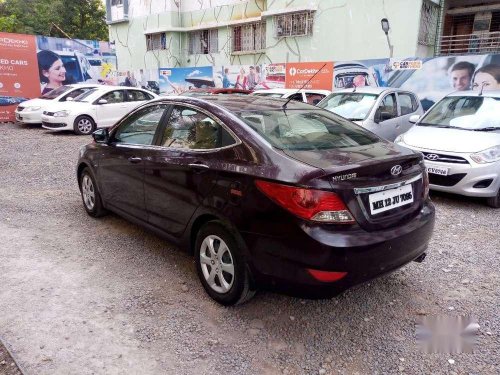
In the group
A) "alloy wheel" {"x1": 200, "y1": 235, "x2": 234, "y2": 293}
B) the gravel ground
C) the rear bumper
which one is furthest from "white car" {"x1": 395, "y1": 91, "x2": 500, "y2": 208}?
"alloy wheel" {"x1": 200, "y1": 235, "x2": 234, "y2": 293}

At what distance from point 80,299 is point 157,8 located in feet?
68.2

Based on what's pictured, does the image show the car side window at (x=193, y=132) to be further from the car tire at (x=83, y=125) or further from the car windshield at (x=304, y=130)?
the car tire at (x=83, y=125)

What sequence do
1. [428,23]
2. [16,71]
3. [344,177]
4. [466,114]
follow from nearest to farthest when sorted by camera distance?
1. [344,177]
2. [466,114]
3. [428,23]
4. [16,71]

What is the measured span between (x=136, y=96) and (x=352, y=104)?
305 inches

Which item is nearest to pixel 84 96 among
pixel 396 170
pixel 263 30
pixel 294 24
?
pixel 294 24

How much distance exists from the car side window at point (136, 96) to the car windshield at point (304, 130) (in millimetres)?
10394

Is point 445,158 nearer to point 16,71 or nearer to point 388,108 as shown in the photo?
point 388,108

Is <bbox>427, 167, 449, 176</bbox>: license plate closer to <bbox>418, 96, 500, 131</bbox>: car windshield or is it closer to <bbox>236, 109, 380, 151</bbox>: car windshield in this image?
<bbox>418, 96, 500, 131</bbox>: car windshield

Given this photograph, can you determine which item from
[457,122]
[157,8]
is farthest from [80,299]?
[157,8]

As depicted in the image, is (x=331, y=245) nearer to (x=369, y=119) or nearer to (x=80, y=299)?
(x=80, y=299)

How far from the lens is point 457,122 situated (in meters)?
6.08

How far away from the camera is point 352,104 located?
7.80 meters

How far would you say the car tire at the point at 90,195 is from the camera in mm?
4621

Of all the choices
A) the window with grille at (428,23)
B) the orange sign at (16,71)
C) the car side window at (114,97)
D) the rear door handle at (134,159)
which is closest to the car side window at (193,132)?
the rear door handle at (134,159)
